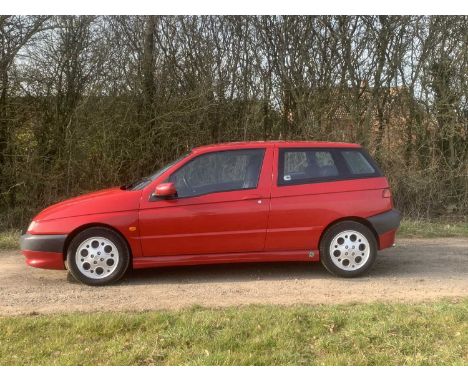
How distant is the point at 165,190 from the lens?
5.96 m

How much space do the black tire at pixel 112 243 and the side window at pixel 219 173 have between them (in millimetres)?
894

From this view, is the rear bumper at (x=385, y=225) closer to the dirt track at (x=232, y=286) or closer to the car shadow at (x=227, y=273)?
the dirt track at (x=232, y=286)

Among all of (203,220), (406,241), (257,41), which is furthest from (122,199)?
(257,41)

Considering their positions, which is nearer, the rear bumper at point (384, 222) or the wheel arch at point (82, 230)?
the wheel arch at point (82, 230)

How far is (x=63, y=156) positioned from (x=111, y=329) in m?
7.01

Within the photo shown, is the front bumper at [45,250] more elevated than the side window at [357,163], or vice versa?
the side window at [357,163]

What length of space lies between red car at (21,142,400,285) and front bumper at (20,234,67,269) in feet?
0.04

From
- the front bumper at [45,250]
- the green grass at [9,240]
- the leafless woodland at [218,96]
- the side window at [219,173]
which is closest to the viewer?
the front bumper at [45,250]

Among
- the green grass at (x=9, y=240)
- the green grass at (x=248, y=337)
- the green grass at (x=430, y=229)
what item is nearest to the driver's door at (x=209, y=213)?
the green grass at (x=248, y=337)

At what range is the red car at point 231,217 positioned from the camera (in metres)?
6.02

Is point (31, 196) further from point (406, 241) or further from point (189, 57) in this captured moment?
point (406, 241)

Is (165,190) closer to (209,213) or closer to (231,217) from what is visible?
(209,213)

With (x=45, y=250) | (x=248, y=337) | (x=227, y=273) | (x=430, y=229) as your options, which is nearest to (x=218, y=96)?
(x=430, y=229)

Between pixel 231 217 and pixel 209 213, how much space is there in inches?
10.2
